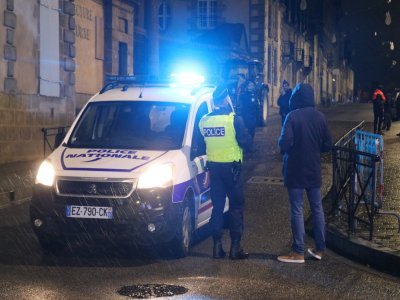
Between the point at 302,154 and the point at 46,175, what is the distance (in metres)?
2.80

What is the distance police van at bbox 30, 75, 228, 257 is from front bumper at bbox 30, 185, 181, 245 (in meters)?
0.01

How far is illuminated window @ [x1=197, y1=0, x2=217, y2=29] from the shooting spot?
149 ft

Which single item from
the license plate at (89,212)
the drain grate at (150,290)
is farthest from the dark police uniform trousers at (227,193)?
the drain grate at (150,290)

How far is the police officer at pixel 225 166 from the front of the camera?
8.22 m

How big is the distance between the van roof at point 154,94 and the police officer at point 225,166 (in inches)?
40.7

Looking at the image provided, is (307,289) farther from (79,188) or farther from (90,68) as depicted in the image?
(90,68)

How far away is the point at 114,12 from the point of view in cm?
2714

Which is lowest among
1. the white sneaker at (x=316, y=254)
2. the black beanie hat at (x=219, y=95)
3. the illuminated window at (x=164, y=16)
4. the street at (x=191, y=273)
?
the street at (x=191, y=273)

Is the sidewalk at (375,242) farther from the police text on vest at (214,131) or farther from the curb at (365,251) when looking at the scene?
the police text on vest at (214,131)

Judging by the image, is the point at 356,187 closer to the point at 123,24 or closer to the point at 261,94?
the point at 123,24

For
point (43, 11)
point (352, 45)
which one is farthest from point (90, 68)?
point (352, 45)

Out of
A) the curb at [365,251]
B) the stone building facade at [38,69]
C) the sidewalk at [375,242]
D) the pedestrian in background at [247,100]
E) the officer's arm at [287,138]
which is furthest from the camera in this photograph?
the pedestrian in background at [247,100]

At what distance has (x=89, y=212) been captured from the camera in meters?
7.88

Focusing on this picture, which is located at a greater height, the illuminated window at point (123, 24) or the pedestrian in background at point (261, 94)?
the illuminated window at point (123, 24)
